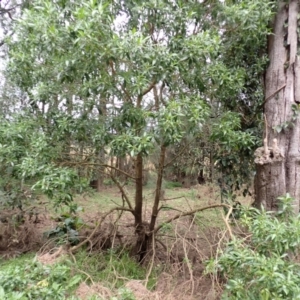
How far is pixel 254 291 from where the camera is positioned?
218 centimetres

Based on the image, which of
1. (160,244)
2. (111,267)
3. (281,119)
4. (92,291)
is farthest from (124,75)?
(160,244)

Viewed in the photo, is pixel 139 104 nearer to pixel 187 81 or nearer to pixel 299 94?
pixel 187 81

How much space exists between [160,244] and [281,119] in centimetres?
212

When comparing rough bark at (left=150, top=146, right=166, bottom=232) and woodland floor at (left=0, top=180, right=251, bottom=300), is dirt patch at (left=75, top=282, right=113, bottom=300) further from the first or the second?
rough bark at (left=150, top=146, right=166, bottom=232)

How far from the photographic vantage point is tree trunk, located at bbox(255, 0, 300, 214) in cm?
314

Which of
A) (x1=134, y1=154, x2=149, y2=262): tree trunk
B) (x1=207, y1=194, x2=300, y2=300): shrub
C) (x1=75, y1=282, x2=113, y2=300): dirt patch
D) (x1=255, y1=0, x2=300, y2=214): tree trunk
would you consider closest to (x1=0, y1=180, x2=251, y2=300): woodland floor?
(x1=75, y1=282, x2=113, y2=300): dirt patch

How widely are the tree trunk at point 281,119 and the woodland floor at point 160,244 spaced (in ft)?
1.96

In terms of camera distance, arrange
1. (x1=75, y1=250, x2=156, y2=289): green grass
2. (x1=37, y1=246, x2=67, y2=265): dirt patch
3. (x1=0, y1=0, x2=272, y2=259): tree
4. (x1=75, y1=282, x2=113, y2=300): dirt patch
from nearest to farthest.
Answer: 1. (x1=0, y1=0, x2=272, y2=259): tree
2. (x1=75, y1=282, x2=113, y2=300): dirt patch
3. (x1=37, y1=246, x2=67, y2=265): dirt patch
4. (x1=75, y1=250, x2=156, y2=289): green grass

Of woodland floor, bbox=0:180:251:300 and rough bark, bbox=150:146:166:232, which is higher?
rough bark, bbox=150:146:166:232

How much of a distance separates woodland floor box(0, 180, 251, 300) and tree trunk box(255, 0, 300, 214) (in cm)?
60

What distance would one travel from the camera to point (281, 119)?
10.8 feet

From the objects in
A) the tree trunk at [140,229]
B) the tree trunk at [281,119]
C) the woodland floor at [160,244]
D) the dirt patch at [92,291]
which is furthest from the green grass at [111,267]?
the tree trunk at [281,119]

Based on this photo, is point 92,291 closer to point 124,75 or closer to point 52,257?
point 52,257

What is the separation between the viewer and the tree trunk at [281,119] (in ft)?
10.3
